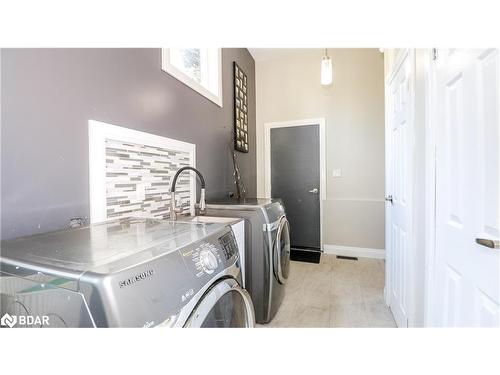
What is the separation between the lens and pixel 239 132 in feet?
9.52

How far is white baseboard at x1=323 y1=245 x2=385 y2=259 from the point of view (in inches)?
120

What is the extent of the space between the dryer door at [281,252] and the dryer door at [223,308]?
0.73m

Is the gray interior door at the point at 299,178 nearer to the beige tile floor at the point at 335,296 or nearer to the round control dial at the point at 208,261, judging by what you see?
the beige tile floor at the point at 335,296

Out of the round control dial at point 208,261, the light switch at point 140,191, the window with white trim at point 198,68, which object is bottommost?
the round control dial at point 208,261

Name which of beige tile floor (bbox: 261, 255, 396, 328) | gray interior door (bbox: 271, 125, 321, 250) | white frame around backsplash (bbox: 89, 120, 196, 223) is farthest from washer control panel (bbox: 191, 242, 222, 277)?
gray interior door (bbox: 271, 125, 321, 250)

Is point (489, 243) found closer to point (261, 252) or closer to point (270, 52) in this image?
point (261, 252)

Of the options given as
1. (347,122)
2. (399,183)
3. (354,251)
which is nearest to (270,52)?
(347,122)

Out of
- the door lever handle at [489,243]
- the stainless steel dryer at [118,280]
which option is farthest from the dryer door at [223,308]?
the door lever handle at [489,243]

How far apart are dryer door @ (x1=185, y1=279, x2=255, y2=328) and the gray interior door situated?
2558 millimetres

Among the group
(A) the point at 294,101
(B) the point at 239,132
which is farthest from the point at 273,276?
(A) the point at 294,101

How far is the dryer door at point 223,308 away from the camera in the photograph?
0.66 metres

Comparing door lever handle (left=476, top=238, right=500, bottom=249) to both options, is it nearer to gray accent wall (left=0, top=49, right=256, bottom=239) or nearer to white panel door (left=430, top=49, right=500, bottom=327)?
white panel door (left=430, top=49, right=500, bottom=327)
